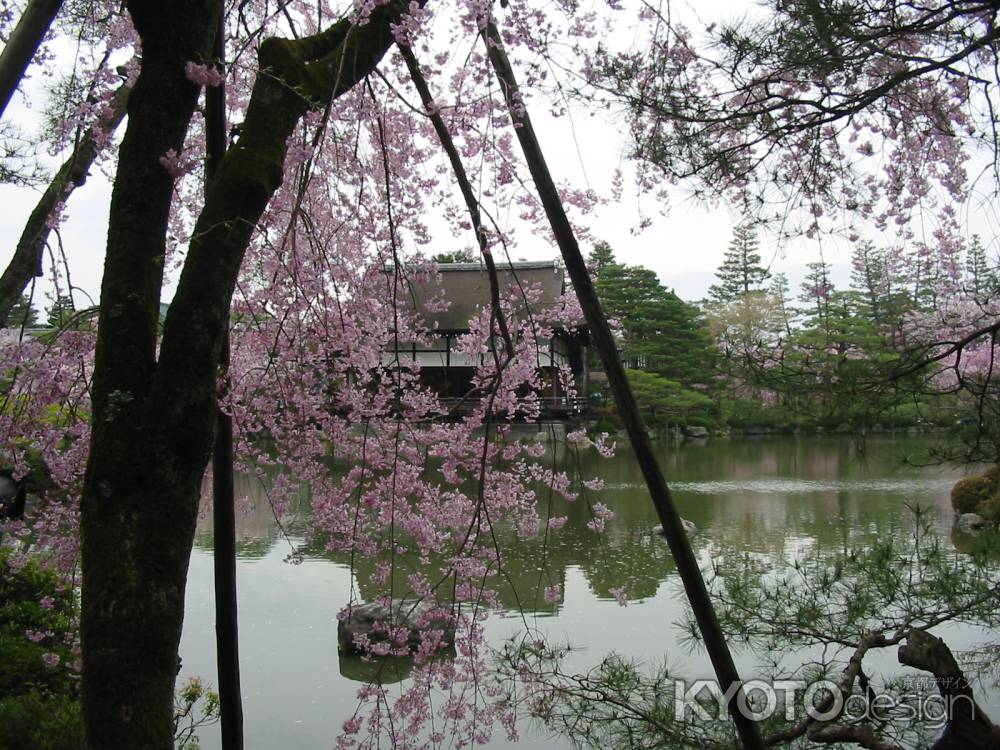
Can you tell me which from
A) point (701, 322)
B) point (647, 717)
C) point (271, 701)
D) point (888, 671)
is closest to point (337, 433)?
point (647, 717)

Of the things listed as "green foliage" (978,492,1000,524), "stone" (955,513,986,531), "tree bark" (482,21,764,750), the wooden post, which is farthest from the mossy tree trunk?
"stone" (955,513,986,531)

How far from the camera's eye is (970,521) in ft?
22.6

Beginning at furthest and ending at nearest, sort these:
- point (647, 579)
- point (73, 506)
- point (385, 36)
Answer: point (647, 579) → point (73, 506) → point (385, 36)

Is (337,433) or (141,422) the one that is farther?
(337,433)

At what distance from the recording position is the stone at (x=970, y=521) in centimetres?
671

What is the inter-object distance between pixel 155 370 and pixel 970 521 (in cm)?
758

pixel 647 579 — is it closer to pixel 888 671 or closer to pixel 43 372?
pixel 888 671

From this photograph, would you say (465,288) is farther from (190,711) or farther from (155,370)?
(155,370)

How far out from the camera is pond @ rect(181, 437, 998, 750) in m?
3.53

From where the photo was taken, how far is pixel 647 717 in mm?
2004

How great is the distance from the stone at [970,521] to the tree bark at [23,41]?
742 centimetres

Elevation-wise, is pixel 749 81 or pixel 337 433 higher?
pixel 749 81

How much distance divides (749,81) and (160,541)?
1818 millimetres

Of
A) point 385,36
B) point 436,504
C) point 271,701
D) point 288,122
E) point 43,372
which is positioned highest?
point 385,36
